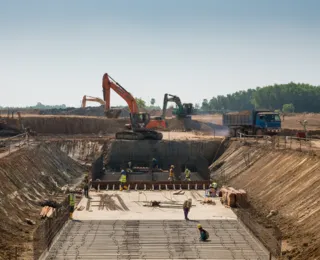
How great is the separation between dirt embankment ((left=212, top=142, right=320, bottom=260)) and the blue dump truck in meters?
6.97

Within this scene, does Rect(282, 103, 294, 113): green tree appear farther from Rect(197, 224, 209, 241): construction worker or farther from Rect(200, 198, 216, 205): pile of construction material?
Rect(197, 224, 209, 241): construction worker

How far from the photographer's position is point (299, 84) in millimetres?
172625

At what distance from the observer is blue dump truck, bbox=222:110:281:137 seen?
50.5m

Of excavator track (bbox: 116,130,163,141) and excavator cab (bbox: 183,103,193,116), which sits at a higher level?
excavator cab (bbox: 183,103,193,116)

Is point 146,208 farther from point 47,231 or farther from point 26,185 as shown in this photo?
point 47,231

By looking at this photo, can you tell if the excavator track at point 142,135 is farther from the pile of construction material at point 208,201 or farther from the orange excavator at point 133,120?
the pile of construction material at point 208,201

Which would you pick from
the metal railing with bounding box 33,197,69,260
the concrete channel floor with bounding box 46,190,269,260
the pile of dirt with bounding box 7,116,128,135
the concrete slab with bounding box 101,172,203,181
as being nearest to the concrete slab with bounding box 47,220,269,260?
the concrete channel floor with bounding box 46,190,269,260

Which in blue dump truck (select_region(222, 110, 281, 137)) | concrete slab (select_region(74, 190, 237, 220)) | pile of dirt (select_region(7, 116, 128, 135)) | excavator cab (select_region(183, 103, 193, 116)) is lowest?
concrete slab (select_region(74, 190, 237, 220))

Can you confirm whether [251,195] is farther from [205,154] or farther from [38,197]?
[205,154]

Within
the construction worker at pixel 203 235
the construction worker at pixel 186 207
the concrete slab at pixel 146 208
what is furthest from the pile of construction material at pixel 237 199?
the construction worker at pixel 203 235

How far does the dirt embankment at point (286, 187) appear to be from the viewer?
2095 centimetres

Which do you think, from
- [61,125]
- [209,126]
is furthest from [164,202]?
[209,126]

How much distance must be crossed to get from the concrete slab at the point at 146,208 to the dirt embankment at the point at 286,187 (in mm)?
2710

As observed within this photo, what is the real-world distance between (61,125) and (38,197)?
44.3 m
